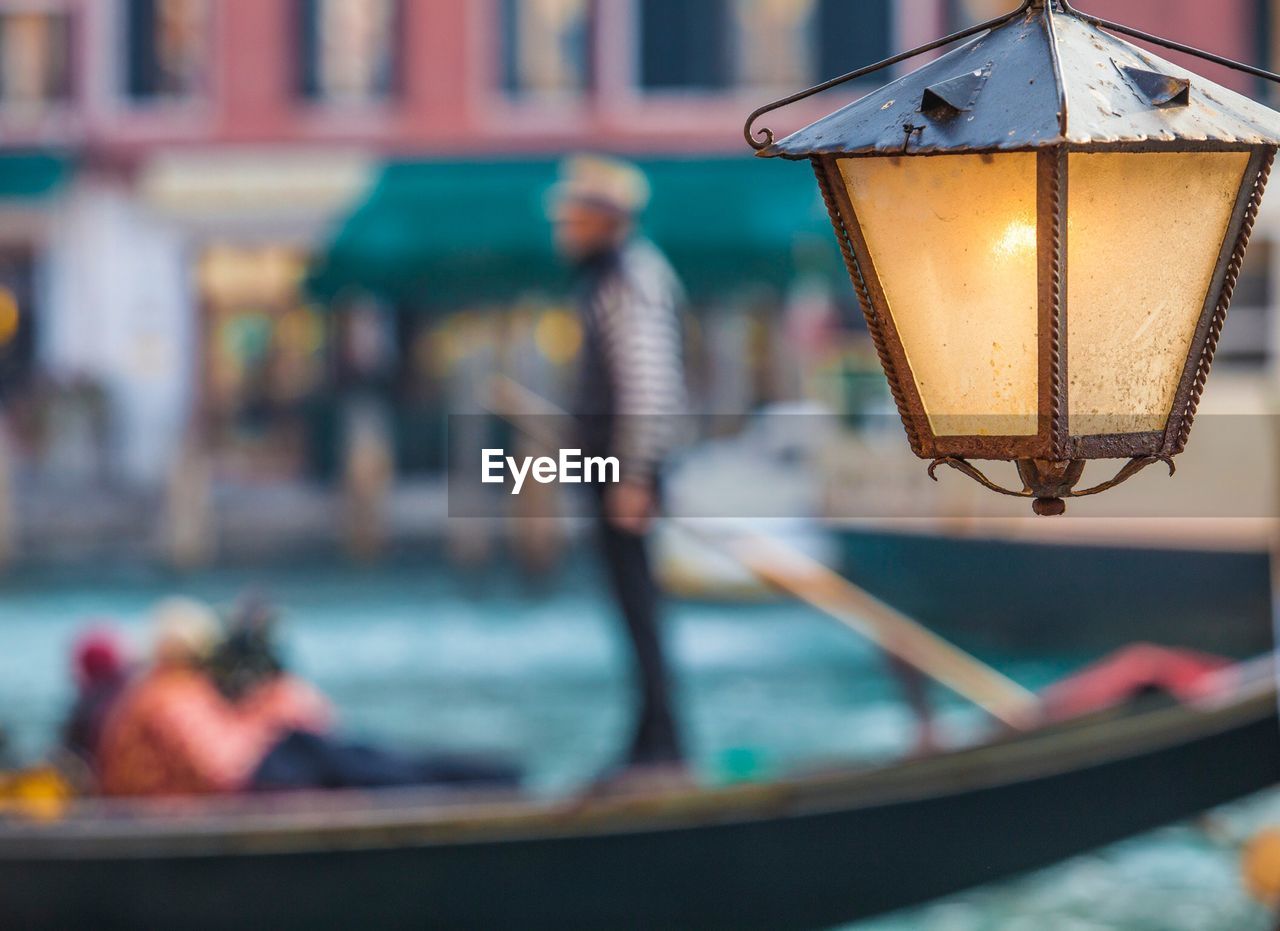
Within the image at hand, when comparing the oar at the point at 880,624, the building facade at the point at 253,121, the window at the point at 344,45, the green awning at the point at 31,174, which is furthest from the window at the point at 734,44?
the oar at the point at 880,624

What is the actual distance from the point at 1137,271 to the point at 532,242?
8439 millimetres

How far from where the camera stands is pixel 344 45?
A: 10555mm

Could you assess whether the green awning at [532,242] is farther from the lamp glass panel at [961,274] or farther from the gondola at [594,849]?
the lamp glass panel at [961,274]

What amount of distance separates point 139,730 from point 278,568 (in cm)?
552

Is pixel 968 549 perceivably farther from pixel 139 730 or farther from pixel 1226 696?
pixel 139 730

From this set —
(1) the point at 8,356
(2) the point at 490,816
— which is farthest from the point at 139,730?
(1) the point at 8,356

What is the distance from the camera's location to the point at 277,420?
10695 mm

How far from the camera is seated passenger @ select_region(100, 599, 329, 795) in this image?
112 inches

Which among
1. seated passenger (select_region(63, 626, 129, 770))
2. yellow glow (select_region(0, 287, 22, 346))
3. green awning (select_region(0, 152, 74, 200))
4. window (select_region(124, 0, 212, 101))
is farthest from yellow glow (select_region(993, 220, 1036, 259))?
yellow glow (select_region(0, 287, 22, 346))

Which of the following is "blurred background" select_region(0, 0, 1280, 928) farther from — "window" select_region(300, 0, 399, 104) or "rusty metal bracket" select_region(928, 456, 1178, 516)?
"rusty metal bracket" select_region(928, 456, 1178, 516)

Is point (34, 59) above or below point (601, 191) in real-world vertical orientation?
above

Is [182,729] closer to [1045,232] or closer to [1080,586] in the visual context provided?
[1045,232]

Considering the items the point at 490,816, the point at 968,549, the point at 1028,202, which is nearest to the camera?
the point at 1028,202

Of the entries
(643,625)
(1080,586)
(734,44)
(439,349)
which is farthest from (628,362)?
(439,349)
